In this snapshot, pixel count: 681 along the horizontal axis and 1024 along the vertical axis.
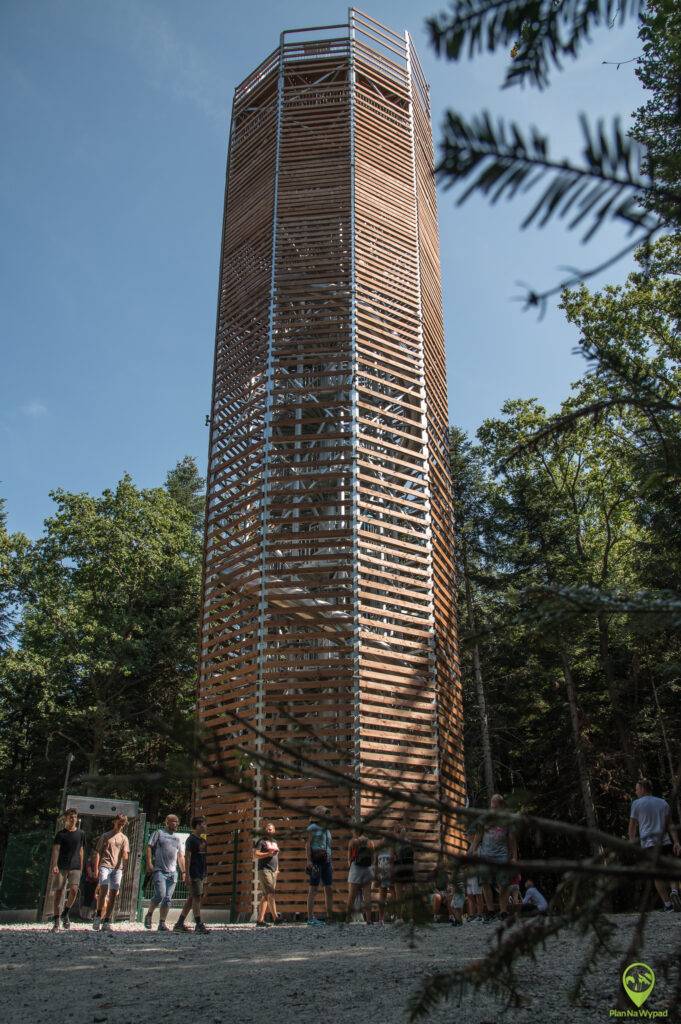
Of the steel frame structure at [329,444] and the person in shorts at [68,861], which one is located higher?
the steel frame structure at [329,444]

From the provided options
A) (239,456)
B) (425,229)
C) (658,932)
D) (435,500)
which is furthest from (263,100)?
(658,932)

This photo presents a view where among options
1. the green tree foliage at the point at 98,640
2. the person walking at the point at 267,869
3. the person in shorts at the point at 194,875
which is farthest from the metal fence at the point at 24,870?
the green tree foliage at the point at 98,640

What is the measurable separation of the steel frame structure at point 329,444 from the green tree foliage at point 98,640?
6.76m

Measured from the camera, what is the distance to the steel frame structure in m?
9.94

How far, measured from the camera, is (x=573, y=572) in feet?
46.8

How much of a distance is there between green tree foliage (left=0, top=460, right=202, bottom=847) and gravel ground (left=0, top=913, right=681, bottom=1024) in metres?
11.7

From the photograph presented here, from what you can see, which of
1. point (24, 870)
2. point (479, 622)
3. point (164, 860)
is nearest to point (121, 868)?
point (164, 860)

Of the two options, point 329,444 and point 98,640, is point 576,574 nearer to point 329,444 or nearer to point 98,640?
point 329,444

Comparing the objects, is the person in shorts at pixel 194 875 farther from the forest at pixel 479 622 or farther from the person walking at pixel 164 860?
the forest at pixel 479 622

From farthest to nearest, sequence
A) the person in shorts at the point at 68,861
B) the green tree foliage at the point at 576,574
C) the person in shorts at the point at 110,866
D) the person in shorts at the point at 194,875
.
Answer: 1. the green tree foliage at the point at 576,574
2. the person in shorts at the point at 110,866
3. the person in shorts at the point at 68,861
4. the person in shorts at the point at 194,875

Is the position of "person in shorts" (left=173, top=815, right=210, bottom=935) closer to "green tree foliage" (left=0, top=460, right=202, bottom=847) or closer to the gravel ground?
the gravel ground

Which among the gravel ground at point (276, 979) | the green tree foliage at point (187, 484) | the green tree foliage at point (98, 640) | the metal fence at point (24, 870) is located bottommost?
the gravel ground at point (276, 979)

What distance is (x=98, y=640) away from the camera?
1719cm

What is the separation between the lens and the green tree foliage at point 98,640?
17.0 metres
